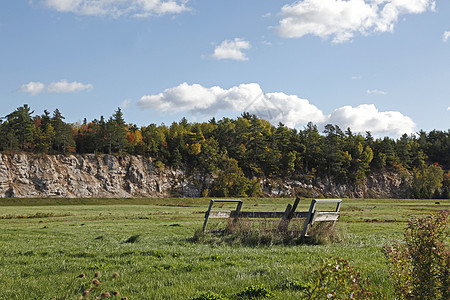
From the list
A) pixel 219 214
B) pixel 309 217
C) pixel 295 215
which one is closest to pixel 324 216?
pixel 309 217

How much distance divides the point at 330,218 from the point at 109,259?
9.08 m

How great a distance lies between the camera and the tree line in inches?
4747

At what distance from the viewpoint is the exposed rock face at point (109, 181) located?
4058 inches

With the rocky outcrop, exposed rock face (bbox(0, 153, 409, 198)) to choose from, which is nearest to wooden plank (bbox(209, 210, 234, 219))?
exposed rock face (bbox(0, 153, 409, 198))

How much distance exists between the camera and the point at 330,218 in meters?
15.2

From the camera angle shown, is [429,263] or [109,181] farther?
[109,181]

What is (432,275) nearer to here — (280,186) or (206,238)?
(206,238)

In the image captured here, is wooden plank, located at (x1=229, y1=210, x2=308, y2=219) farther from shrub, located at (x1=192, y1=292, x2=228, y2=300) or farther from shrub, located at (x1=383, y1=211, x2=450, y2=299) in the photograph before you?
shrub, located at (x1=383, y1=211, x2=450, y2=299)

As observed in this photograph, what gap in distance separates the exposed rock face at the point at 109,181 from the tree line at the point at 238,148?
15.5 feet

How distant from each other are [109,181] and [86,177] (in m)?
7.53

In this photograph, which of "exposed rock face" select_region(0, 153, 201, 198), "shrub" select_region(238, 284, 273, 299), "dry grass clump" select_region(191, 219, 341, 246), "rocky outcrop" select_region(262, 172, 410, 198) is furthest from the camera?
"rocky outcrop" select_region(262, 172, 410, 198)

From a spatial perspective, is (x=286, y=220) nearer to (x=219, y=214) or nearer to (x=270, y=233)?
(x=270, y=233)

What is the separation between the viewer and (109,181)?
11875 centimetres

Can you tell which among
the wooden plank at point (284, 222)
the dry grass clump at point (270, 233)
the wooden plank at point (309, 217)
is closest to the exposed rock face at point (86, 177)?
the dry grass clump at point (270, 233)
